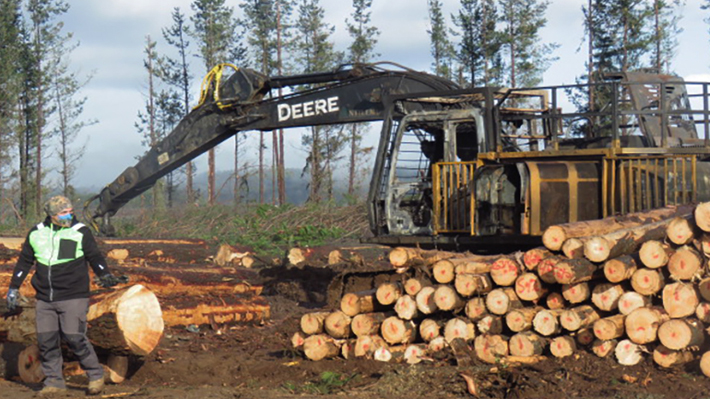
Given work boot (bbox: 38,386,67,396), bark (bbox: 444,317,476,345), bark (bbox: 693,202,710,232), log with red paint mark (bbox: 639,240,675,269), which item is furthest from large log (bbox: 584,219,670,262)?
work boot (bbox: 38,386,67,396)

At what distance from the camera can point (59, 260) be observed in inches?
311

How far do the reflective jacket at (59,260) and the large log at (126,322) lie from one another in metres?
0.28

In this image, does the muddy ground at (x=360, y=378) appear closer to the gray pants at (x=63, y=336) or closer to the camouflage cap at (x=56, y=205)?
the gray pants at (x=63, y=336)

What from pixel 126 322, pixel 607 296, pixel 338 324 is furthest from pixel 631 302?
pixel 126 322

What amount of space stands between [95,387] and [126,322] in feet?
2.22

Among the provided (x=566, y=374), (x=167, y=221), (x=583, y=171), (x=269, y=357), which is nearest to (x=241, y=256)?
(x=269, y=357)

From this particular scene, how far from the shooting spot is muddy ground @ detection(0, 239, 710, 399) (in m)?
7.21

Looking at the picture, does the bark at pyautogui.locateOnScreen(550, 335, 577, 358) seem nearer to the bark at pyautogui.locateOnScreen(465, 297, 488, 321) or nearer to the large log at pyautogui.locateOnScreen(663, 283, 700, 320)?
the bark at pyautogui.locateOnScreen(465, 297, 488, 321)

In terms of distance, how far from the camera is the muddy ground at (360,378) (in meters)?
7.21

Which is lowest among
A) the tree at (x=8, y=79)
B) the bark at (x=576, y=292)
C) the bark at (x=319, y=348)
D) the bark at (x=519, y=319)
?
the bark at (x=319, y=348)

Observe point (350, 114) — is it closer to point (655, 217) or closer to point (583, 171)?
point (583, 171)

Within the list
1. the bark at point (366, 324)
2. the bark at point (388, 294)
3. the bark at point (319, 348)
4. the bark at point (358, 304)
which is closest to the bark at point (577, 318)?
the bark at point (388, 294)

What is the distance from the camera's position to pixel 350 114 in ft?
42.5

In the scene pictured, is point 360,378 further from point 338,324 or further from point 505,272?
point 505,272
